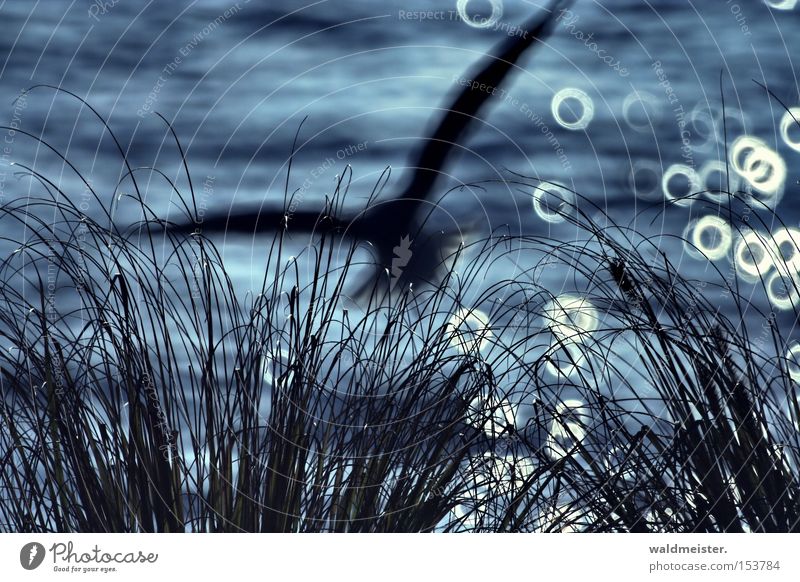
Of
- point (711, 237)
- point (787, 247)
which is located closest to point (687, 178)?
point (711, 237)

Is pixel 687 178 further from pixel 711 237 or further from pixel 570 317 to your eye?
pixel 570 317

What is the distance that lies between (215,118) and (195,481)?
2.27ft

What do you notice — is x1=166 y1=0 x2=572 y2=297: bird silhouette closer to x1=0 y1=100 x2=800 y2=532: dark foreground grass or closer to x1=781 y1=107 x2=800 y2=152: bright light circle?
x1=0 y1=100 x2=800 y2=532: dark foreground grass

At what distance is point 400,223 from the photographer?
213cm

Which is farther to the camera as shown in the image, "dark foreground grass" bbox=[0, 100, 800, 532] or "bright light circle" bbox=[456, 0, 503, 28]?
"bright light circle" bbox=[456, 0, 503, 28]

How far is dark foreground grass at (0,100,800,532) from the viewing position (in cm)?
201


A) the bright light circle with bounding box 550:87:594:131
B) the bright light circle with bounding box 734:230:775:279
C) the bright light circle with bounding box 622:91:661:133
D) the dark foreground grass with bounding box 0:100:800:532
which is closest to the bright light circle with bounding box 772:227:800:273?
the bright light circle with bounding box 734:230:775:279

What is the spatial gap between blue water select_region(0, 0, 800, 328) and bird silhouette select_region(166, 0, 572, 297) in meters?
0.03

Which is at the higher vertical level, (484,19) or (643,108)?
(484,19)

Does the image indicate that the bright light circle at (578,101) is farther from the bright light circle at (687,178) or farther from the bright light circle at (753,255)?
the bright light circle at (753,255)

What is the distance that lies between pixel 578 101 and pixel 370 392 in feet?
2.30

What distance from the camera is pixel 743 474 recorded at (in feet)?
6.66

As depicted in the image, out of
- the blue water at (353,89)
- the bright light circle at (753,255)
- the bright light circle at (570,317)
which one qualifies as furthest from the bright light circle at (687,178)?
the bright light circle at (570,317)
